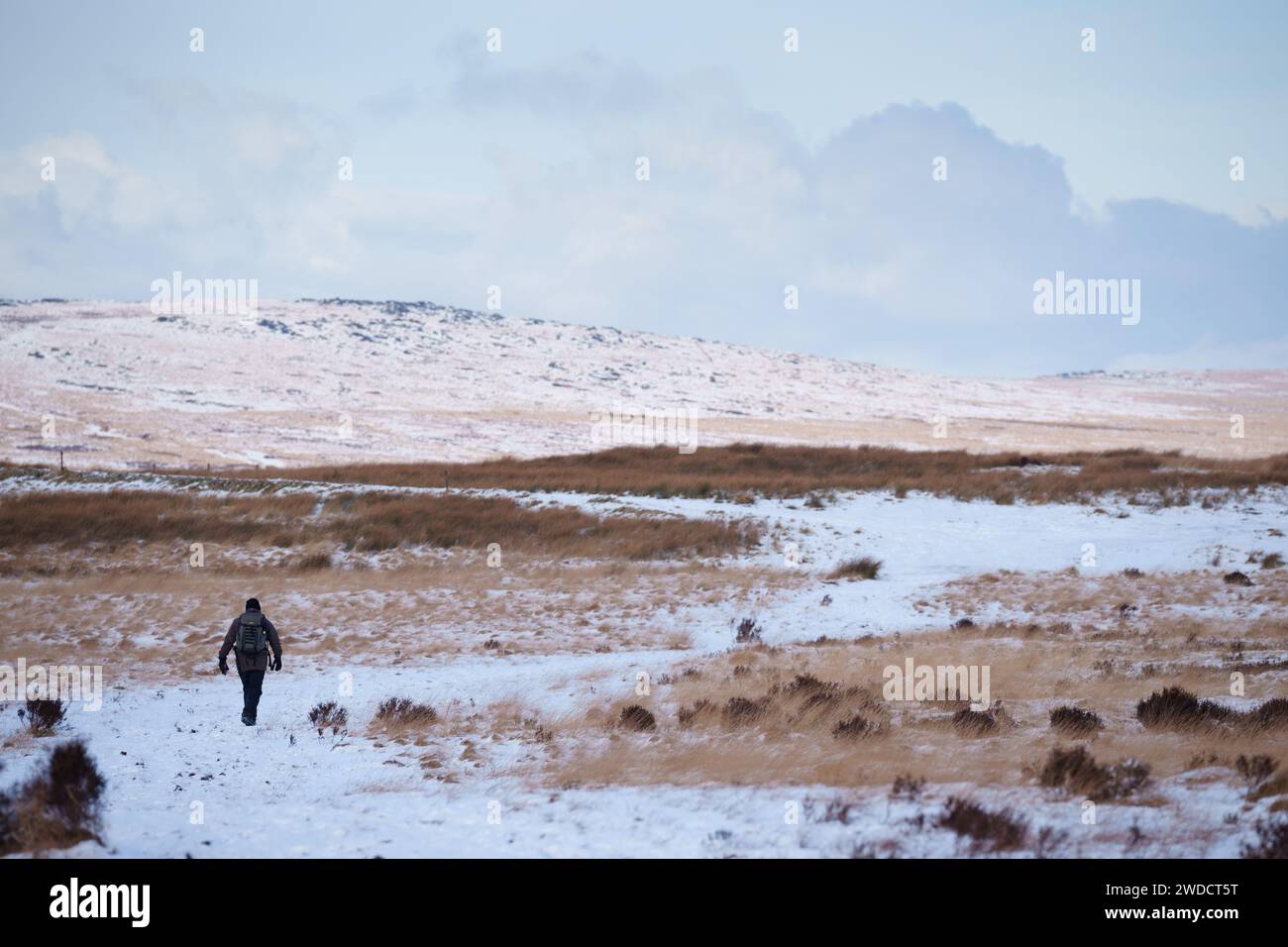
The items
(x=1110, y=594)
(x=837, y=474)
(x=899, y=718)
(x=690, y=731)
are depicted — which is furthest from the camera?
(x=837, y=474)

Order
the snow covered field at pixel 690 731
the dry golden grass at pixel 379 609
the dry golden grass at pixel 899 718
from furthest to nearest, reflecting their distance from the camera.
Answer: the dry golden grass at pixel 379 609, the dry golden grass at pixel 899 718, the snow covered field at pixel 690 731

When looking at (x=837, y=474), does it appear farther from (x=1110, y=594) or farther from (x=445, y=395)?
(x=445, y=395)

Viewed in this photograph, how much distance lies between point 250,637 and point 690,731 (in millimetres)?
6018

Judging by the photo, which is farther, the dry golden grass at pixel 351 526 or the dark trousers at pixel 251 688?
the dry golden grass at pixel 351 526

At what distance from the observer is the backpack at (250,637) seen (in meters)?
12.1

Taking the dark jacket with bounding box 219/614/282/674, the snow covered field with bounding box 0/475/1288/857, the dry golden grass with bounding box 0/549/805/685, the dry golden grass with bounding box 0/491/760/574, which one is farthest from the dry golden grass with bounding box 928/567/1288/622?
the dark jacket with bounding box 219/614/282/674

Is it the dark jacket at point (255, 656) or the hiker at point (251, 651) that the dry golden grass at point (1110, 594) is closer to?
the dark jacket at point (255, 656)

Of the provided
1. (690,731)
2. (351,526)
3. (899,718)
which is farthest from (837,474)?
(690,731)

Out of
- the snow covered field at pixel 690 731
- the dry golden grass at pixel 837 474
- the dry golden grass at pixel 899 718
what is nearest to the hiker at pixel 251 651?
the snow covered field at pixel 690 731

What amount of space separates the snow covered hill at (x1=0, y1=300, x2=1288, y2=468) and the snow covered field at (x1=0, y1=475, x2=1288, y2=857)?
124 ft

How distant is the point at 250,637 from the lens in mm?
12125

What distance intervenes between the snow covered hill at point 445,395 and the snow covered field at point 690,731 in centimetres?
3790
